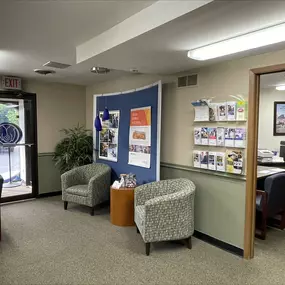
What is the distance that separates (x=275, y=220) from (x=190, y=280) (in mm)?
2095

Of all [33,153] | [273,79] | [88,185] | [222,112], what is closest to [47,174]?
[33,153]

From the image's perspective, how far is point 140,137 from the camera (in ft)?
13.1

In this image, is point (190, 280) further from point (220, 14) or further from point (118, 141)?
point (118, 141)

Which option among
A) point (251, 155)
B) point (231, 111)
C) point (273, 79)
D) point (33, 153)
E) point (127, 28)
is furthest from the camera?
point (33, 153)

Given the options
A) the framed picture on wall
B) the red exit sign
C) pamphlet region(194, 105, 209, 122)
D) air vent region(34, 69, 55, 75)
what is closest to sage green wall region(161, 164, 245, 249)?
pamphlet region(194, 105, 209, 122)

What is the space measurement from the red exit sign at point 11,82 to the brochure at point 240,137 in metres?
3.90

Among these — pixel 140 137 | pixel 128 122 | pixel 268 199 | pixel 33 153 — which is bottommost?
pixel 268 199

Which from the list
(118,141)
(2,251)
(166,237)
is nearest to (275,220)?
(166,237)

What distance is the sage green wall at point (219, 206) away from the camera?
2.99 metres

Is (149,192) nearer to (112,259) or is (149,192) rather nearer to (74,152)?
(112,259)

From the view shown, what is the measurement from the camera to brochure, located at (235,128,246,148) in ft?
9.45

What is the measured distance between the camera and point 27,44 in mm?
2875

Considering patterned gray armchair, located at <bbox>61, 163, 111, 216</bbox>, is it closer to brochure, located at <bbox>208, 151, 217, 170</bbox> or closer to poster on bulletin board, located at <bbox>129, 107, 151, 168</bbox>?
poster on bulletin board, located at <bbox>129, 107, 151, 168</bbox>

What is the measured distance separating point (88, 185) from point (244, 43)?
9.91 feet
